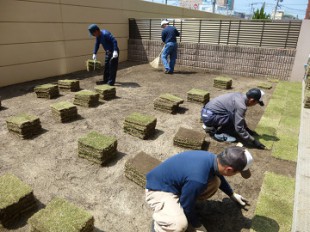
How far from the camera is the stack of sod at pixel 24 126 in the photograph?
5.70 metres

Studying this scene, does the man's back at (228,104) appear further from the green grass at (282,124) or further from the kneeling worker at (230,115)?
the green grass at (282,124)

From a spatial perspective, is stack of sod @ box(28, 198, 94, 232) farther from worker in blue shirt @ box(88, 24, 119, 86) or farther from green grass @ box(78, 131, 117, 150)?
worker in blue shirt @ box(88, 24, 119, 86)

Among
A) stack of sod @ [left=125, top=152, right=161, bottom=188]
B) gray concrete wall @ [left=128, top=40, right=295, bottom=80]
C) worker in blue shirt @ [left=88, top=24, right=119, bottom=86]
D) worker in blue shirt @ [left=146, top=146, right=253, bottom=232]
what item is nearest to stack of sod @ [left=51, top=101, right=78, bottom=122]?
stack of sod @ [left=125, top=152, right=161, bottom=188]

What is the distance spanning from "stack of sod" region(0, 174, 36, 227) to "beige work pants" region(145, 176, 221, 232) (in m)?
1.88

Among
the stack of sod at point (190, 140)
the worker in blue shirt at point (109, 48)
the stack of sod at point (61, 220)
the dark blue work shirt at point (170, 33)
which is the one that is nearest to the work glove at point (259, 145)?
the stack of sod at point (190, 140)

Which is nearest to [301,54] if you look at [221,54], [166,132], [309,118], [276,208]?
[221,54]

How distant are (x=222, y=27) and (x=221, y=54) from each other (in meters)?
1.32

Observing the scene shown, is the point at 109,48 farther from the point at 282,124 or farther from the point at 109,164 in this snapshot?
the point at 282,124

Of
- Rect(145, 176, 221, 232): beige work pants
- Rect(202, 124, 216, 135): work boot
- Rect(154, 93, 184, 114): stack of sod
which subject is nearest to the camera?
Rect(145, 176, 221, 232): beige work pants

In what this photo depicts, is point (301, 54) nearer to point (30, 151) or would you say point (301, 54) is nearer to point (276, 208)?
point (276, 208)

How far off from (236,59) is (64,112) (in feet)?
30.1

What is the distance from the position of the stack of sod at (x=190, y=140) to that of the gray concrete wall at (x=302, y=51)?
8.35m

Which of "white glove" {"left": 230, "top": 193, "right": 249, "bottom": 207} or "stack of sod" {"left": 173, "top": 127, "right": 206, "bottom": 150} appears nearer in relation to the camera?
"white glove" {"left": 230, "top": 193, "right": 249, "bottom": 207}

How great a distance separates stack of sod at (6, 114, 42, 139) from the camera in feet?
18.7
